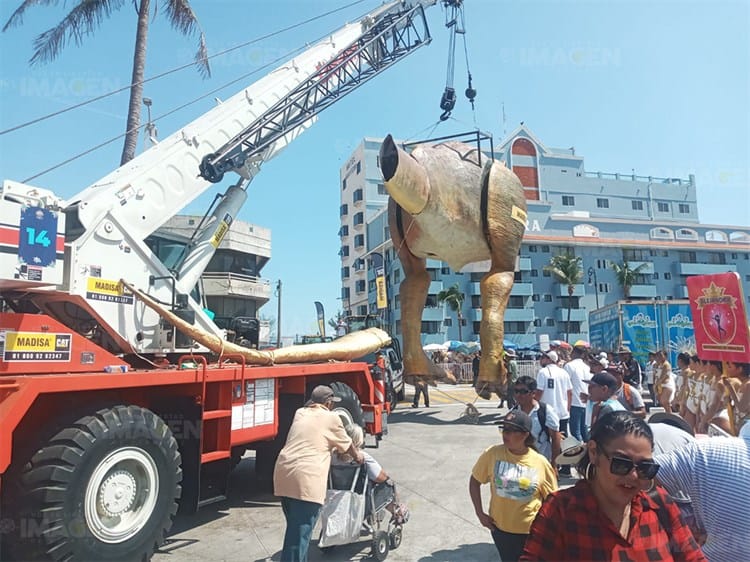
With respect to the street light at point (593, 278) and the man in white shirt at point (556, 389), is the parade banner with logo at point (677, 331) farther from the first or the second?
the street light at point (593, 278)

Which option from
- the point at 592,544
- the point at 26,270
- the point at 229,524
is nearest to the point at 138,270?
the point at 26,270

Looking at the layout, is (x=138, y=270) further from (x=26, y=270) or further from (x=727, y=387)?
(x=727, y=387)

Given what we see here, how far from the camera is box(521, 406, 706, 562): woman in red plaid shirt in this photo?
5.62ft

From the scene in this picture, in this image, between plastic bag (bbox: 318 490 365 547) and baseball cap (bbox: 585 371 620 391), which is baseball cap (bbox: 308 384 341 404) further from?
baseball cap (bbox: 585 371 620 391)

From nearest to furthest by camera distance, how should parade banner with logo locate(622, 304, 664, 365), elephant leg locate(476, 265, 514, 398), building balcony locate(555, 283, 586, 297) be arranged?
elephant leg locate(476, 265, 514, 398) < parade banner with logo locate(622, 304, 664, 365) < building balcony locate(555, 283, 586, 297)

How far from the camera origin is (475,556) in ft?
13.3

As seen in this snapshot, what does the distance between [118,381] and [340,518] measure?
2005 millimetres

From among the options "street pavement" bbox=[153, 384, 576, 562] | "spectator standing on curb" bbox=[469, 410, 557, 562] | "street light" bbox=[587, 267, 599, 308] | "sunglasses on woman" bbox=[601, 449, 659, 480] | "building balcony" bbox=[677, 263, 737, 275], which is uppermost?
"building balcony" bbox=[677, 263, 737, 275]

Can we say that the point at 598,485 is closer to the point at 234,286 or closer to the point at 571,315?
the point at 234,286

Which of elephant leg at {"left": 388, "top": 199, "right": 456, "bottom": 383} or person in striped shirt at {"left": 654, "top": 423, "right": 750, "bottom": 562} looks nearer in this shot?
person in striped shirt at {"left": 654, "top": 423, "right": 750, "bottom": 562}

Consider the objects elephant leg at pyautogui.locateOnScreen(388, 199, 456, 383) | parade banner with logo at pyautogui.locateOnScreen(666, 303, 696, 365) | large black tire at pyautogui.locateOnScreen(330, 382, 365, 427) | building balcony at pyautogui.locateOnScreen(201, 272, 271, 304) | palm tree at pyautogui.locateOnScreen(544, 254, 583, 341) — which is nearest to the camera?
large black tire at pyautogui.locateOnScreen(330, 382, 365, 427)

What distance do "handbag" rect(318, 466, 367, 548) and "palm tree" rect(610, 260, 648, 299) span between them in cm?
4138

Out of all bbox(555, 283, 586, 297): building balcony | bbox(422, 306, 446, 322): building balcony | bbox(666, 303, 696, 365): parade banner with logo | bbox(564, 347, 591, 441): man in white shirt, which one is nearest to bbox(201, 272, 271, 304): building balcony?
bbox(422, 306, 446, 322): building balcony

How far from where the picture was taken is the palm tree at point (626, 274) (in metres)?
40.3
